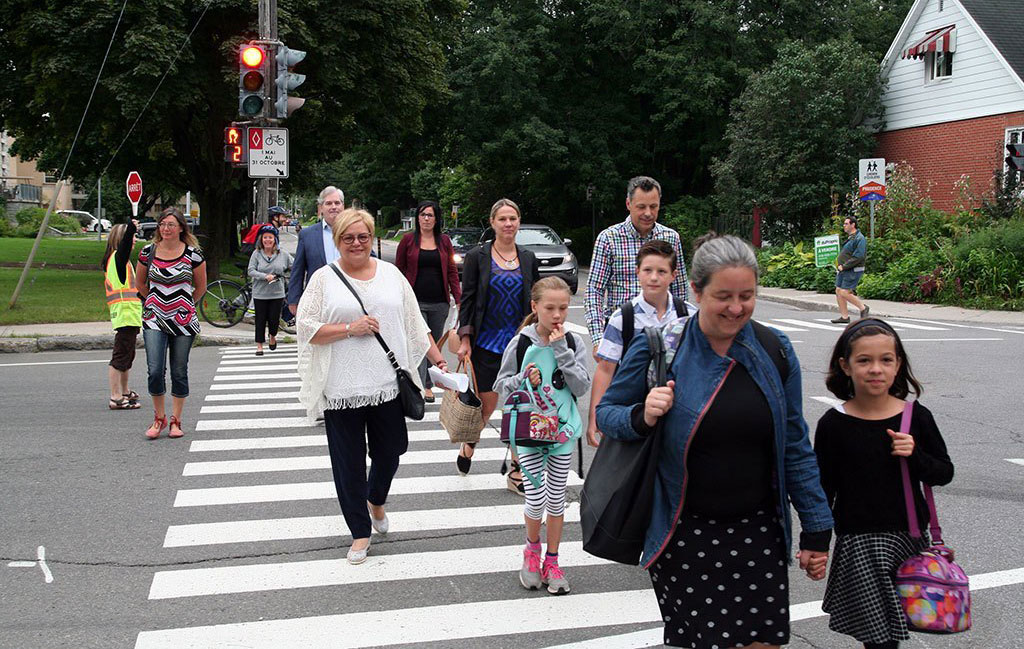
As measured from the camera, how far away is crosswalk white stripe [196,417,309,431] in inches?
354

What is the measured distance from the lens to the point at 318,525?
20.0 feet

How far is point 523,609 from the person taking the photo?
15.5 feet

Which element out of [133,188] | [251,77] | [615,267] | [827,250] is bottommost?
[615,267]

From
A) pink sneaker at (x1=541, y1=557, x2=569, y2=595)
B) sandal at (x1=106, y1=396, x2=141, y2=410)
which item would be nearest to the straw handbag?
pink sneaker at (x1=541, y1=557, x2=569, y2=595)

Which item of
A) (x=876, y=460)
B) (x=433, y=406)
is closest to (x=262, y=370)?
(x=433, y=406)

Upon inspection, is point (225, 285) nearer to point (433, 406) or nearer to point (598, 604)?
point (433, 406)

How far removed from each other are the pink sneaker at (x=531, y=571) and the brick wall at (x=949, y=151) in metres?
25.1

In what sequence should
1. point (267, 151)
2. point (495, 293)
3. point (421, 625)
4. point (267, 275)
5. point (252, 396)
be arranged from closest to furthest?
1. point (421, 625)
2. point (495, 293)
3. point (252, 396)
4. point (267, 275)
5. point (267, 151)

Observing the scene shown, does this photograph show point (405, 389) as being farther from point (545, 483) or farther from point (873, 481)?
point (873, 481)

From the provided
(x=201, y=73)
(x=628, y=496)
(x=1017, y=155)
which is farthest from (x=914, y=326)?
(x=201, y=73)

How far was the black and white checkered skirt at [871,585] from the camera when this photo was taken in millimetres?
3283

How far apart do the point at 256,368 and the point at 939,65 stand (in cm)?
2526

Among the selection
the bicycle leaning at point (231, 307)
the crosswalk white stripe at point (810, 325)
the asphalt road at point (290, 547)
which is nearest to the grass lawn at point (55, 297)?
the bicycle leaning at point (231, 307)

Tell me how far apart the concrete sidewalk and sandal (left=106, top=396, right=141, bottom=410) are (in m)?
14.2
